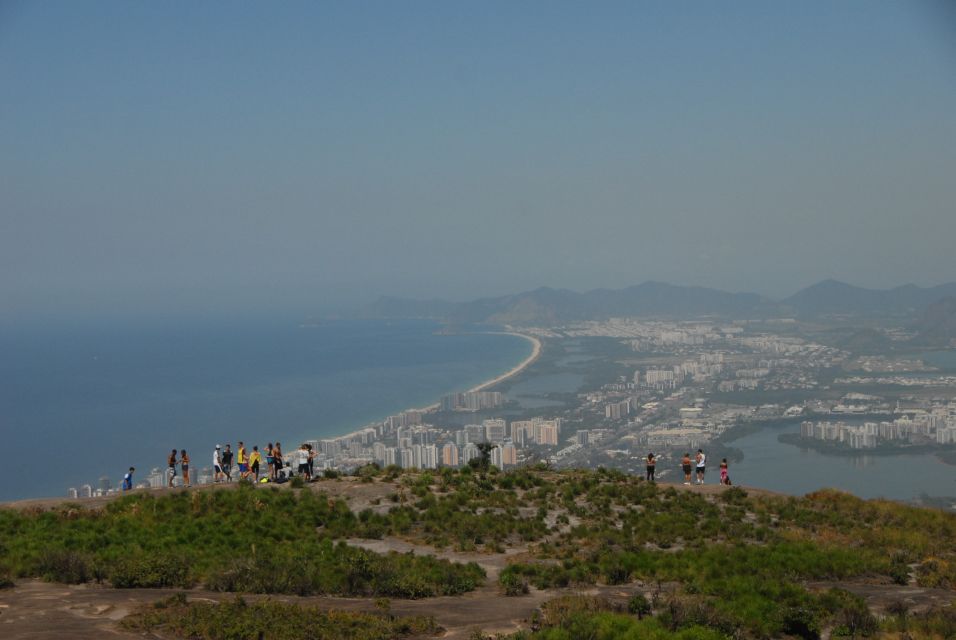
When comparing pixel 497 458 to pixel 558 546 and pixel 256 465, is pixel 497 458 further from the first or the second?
pixel 558 546

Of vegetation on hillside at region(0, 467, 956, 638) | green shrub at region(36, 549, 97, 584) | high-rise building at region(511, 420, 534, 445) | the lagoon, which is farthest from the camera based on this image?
high-rise building at region(511, 420, 534, 445)

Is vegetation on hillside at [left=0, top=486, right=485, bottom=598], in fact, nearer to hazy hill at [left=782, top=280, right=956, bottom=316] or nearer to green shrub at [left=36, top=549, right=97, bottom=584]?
green shrub at [left=36, top=549, right=97, bottom=584]

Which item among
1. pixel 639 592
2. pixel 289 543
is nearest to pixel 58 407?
pixel 289 543

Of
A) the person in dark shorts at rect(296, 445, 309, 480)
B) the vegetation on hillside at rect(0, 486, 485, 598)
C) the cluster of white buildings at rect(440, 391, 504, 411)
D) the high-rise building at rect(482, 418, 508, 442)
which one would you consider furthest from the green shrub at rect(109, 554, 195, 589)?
the cluster of white buildings at rect(440, 391, 504, 411)

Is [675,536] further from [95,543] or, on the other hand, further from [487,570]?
[95,543]

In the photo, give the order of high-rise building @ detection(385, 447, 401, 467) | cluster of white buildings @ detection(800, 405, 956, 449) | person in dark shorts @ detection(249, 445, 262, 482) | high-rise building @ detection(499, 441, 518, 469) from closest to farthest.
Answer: person in dark shorts @ detection(249, 445, 262, 482) → high-rise building @ detection(499, 441, 518, 469) → cluster of white buildings @ detection(800, 405, 956, 449) → high-rise building @ detection(385, 447, 401, 467)

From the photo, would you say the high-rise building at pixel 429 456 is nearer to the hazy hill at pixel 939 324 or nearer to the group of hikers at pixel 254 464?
the group of hikers at pixel 254 464

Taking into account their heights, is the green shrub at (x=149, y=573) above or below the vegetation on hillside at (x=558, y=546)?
above

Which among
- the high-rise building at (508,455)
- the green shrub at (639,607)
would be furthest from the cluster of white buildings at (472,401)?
the green shrub at (639,607)

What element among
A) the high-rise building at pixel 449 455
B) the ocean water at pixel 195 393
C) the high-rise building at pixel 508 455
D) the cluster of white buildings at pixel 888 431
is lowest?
the ocean water at pixel 195 393

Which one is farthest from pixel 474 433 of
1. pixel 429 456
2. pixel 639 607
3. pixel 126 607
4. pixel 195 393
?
pixel 195 393
